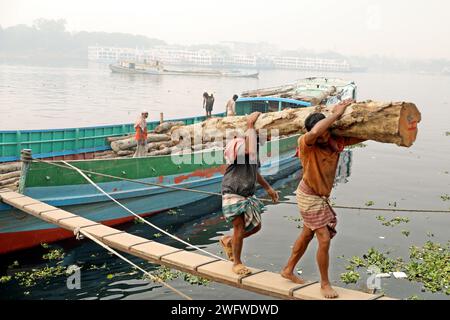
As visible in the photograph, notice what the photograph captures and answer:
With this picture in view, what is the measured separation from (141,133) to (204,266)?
30.1 ft

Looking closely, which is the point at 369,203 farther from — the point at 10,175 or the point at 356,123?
the point at 356,123

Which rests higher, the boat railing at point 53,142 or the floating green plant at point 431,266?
the boat railing at point 53,142

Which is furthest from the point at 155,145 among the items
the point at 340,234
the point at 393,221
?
the point at 393,221

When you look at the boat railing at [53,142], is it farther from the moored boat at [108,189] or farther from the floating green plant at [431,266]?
the floating green plant at [431,266]

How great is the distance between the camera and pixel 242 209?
5695 mm

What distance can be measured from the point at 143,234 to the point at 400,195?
34.2 ft

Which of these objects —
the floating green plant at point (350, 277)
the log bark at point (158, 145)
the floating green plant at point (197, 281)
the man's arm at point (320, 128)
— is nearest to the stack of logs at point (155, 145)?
the log bark at point (158, 145)

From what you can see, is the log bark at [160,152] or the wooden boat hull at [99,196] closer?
the wooden boat hull at [99,196]

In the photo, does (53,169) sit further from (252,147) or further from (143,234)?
(252,147)

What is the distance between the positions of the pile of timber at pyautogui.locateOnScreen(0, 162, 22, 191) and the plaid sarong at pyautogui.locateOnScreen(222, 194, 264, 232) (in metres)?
7.58

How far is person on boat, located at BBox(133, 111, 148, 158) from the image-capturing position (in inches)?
566

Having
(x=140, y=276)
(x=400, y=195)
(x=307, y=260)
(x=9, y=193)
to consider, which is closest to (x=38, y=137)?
(x=9, y=193)

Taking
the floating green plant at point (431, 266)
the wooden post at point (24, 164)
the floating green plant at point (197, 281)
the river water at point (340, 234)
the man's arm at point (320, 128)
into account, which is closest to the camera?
the man's arm at point (320, 128)

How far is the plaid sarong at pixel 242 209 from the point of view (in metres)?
5.70
